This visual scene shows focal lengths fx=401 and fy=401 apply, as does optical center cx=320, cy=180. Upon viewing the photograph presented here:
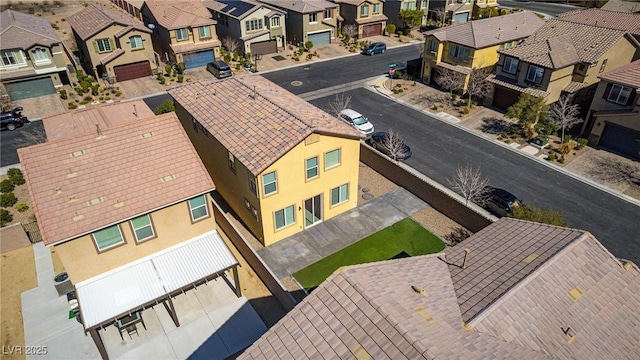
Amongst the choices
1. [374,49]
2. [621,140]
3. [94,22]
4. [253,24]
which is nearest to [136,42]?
[94,22]

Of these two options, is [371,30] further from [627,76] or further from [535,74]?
[627,76]

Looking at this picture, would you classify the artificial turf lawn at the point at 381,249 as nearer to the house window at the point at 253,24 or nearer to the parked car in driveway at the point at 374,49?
the parked car in driveway at the point at 374,49

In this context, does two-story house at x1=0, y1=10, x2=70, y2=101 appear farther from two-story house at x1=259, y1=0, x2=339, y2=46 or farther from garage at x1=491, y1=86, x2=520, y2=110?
garage at x1=491, y1=86, x2=520, y2=110

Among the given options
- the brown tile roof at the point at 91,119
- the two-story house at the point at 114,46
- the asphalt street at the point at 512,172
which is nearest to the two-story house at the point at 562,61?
Answer: the asphalt street at the point at 512,172

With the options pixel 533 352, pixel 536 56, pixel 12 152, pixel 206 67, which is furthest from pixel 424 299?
pixel 206 67

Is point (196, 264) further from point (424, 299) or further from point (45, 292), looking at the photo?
point (424, 299)

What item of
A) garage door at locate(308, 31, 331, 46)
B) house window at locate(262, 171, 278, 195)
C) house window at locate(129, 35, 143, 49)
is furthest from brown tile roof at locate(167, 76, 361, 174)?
garage door at locate(308, 31, 331, 46)

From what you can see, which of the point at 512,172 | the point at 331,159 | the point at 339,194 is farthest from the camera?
the point at 512,172
